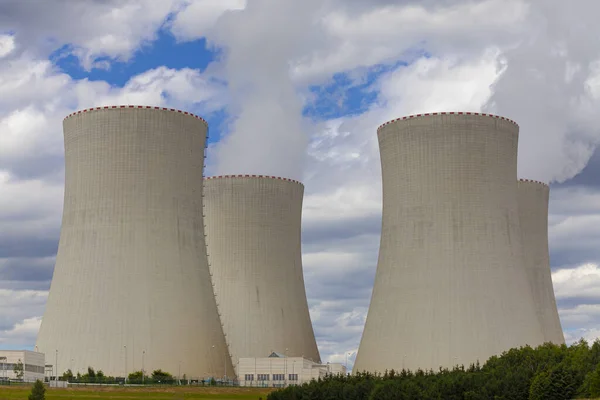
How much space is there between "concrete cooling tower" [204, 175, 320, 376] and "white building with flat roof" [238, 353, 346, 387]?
3.05 m

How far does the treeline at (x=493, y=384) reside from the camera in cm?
4291

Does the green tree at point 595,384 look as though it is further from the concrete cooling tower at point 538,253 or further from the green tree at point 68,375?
the concrete cooling tower at point 538,253

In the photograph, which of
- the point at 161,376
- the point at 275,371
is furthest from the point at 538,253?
the point at 161,376

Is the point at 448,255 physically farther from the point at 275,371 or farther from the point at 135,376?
the point at 135,376

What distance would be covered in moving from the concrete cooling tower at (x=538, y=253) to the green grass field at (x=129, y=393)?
19732 mm

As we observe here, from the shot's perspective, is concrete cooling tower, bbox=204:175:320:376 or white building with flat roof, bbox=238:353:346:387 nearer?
white building with flat roof, bbox=238:353:346:387

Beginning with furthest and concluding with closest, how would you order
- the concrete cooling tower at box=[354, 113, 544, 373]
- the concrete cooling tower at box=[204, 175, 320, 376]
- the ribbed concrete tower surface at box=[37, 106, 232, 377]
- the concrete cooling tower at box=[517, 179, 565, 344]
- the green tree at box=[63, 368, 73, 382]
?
the concrete cooling tower at box=[517, 179, 565, 344] → the concrete cooling tower at box=[204, 175, 320, 376] → the concrete cooling tower at box=[354, 113, 544, 373] → the green tree at box=[63, 368, 73, 382] → the ribbed concrete tower surface at box=[37, 106, 232, 377]

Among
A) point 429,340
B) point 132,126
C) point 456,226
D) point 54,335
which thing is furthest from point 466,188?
point 54,335

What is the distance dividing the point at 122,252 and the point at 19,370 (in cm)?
849

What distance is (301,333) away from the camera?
214 ft

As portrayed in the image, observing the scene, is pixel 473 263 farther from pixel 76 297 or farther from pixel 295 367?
pixel 76 297

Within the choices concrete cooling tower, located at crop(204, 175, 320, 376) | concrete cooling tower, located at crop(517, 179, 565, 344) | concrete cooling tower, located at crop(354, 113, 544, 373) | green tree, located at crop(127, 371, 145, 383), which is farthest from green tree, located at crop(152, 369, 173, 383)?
concrete cooling tower, located at crop(517, 179, 565, 344)

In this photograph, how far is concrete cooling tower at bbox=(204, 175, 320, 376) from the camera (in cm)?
6366

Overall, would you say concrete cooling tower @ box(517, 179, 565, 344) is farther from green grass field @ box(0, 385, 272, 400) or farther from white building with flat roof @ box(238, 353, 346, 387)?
green grass field @ box(0, 385, 272, 400)
